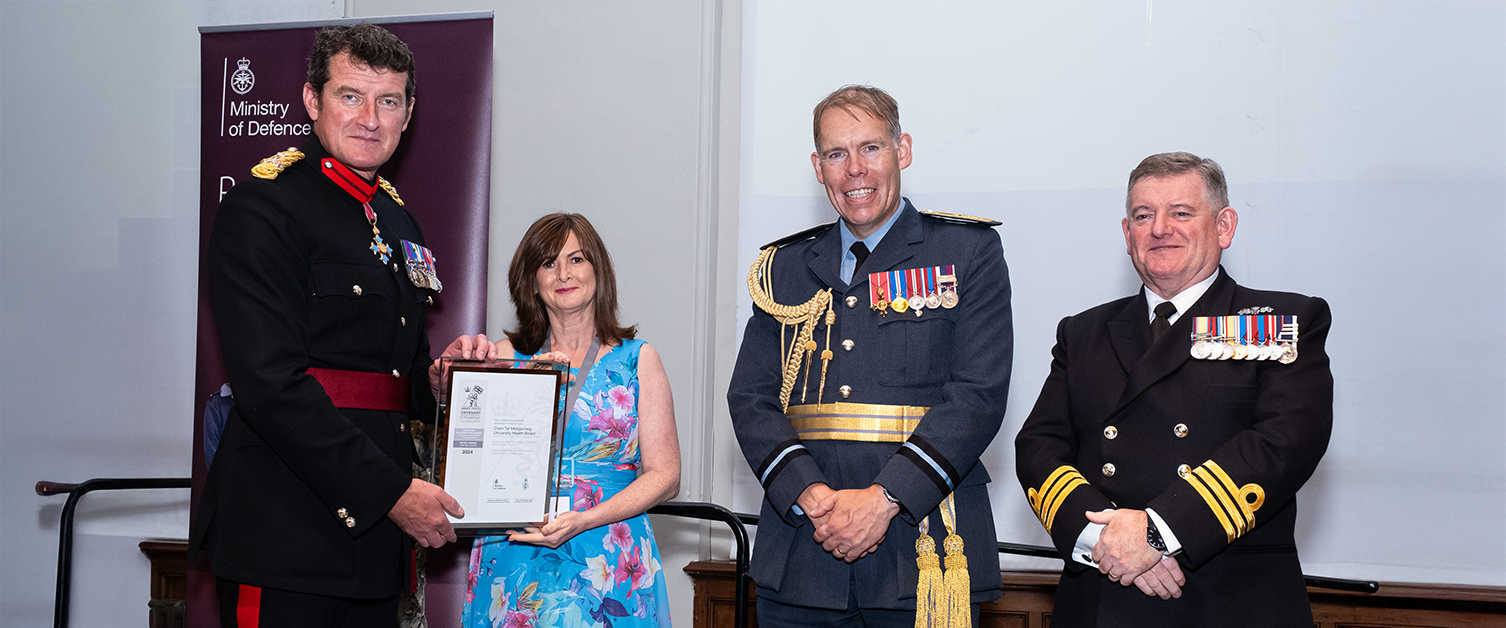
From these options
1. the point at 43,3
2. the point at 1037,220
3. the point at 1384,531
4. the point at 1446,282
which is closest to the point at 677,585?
the point at 1037,220

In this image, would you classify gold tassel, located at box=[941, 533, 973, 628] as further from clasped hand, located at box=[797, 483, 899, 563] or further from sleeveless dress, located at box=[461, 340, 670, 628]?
sleeveless dress, located at box=[461, 340, 670, 628]

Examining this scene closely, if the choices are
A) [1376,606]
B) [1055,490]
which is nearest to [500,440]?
[1055,490]

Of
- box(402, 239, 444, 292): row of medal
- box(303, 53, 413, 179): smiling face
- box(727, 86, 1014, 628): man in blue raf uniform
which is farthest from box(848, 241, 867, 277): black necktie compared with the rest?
box(303, 53, 413, 179): smiling face

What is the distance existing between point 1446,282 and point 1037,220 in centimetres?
136

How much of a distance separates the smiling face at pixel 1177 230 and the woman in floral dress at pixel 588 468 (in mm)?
1104

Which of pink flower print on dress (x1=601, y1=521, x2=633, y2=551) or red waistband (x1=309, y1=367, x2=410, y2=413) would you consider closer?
red waistband (x1=309, y1=367, x2=410, y2=413)

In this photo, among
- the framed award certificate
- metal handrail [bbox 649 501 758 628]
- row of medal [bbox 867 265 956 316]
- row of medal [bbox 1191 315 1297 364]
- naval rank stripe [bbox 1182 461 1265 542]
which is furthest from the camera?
metal handrail [bbox 649 501 758 628]

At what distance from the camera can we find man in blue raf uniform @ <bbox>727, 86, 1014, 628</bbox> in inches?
79.3

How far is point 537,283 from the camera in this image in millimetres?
2465

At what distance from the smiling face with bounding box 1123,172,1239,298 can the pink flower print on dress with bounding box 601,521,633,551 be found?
123 centimetres

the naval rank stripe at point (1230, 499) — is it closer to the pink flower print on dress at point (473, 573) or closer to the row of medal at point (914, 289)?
the row of medal at point (914, 289)

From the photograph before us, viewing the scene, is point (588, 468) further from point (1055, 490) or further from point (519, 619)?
point (1055, 490)

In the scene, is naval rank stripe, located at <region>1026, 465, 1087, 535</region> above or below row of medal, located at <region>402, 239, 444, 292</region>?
below

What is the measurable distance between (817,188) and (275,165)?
2.34 metres
